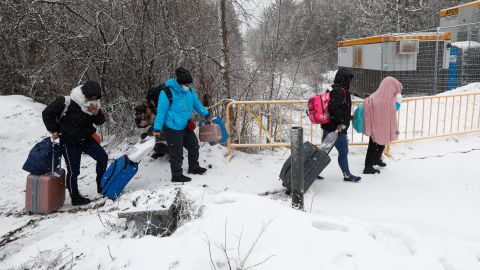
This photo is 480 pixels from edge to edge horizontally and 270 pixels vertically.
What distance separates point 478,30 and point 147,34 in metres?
12.0

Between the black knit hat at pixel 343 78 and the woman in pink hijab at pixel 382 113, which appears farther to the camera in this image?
the woman in pink hijab at pixel 382 113

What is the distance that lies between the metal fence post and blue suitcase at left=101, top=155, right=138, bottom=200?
87.8 inches

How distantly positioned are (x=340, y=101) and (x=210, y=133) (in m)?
2.03

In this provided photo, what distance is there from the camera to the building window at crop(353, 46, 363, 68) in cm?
1463

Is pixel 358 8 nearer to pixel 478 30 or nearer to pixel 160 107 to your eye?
pixel 478 30

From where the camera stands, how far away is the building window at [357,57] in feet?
48.0

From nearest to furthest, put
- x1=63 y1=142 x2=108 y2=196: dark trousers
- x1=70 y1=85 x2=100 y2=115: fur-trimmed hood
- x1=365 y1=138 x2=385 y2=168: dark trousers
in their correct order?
x1=70 y1=85 x2=100 y2=115: fur-trimmed hood, x1=63 y1=142 x2=108 y2=196: dark trousers, x1=365 y1=138 x2=385 y2=168: dark trousers

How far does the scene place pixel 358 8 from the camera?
2727cm

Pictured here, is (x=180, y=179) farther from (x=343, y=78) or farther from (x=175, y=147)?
(x=343, y=78)

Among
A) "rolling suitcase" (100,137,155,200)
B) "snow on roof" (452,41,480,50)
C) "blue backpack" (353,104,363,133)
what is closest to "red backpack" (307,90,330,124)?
"blue backpack" (353,104,363,133)

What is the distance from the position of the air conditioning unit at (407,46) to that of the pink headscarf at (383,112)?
334 inches

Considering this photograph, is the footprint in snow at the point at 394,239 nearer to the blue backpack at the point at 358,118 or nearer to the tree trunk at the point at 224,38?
the blue backpack at the point at 358,118

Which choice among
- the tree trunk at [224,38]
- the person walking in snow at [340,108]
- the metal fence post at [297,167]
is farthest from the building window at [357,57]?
the metal fence post at [297,167]

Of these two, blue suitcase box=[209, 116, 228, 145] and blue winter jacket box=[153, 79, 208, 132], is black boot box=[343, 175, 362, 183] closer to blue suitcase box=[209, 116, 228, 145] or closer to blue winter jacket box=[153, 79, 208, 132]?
blue suitcase box=[209, 116, 228, 145]
